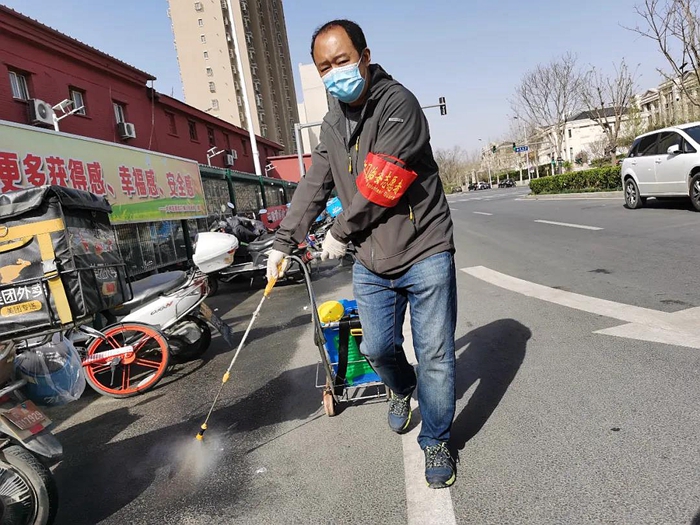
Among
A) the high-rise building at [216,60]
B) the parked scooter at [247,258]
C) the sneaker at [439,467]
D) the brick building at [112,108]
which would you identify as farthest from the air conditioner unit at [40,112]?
the high-rise building at [216,60]

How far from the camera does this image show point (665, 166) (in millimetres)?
11117

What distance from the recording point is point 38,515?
7.52 feet

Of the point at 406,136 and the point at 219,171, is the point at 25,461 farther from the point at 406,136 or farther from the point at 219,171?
the point at 219,171

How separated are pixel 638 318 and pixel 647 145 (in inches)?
379

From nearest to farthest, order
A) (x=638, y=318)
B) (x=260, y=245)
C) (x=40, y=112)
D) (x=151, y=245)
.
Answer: (x=638, y=318) → (x=260, y=245) → (x=151, y=245) → (x=40, y=112)

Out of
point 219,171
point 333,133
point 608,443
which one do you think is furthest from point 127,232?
point 608,443

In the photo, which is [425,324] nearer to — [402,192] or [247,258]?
[402,192]

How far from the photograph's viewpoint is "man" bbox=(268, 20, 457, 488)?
7.25ft

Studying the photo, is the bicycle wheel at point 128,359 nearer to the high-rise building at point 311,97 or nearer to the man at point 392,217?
the man at point 392,217

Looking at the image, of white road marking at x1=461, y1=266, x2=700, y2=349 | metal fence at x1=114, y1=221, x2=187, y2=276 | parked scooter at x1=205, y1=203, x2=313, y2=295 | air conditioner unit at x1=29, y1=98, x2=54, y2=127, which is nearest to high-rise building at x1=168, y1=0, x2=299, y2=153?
air conditioner unit at x1=29, y1=98, x2=54, y2=127


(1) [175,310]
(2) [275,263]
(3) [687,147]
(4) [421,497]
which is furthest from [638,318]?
(3) [687,147]

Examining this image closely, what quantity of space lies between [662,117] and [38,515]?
5069cm

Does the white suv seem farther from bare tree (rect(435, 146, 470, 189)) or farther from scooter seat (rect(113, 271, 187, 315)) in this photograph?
bare tree (rect(435, 146, 470, 189))

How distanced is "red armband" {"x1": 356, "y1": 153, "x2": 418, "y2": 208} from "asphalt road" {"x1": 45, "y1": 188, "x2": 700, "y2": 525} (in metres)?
1.34
